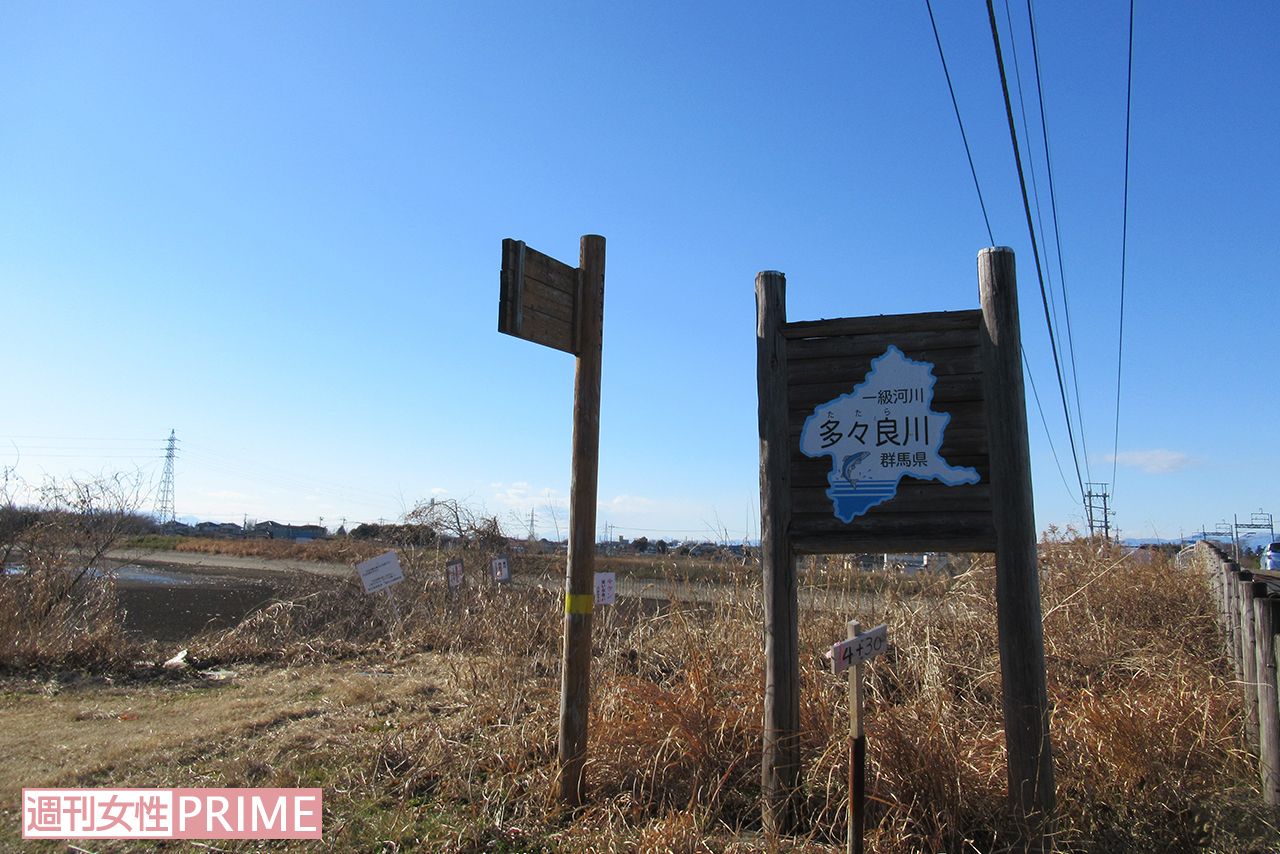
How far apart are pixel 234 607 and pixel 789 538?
20399 millimetres

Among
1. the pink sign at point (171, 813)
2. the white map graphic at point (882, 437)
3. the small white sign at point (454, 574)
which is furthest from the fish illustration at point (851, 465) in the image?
the small white sign at point (454, 574)

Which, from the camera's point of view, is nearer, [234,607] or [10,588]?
[10,588]

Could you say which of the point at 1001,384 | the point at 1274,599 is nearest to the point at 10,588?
the point at 1001,384

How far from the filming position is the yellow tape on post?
15.8 ft

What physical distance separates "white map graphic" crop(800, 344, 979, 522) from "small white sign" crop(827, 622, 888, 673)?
82 centimetres

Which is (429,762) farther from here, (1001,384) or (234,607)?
(234,607)

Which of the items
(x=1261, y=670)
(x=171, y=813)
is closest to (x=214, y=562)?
(x=171, y=813)

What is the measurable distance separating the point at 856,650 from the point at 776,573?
101cm

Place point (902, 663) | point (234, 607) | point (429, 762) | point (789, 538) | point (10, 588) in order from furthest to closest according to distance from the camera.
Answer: point (234, 607) → point (10, 588) → point (902, 663) → point (429, 762) → point (789, 538)

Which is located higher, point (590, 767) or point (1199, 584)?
point (1199, 584)

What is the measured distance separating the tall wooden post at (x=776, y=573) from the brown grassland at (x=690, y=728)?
0.17 meters

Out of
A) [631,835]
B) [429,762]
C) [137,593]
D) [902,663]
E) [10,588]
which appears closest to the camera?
[631,835]

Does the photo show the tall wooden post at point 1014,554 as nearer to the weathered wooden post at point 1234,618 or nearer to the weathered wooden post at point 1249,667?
the weathered wooden post at point 1249,667

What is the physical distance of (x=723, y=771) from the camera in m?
4.78
